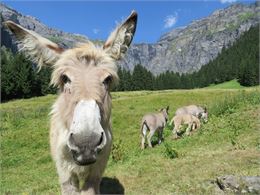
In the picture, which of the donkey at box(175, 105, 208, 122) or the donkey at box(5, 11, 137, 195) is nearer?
the donkey at box(5, 11, 137, 195)

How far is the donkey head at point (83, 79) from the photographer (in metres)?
4.96

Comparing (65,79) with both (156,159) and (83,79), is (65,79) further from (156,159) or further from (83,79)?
(156,159)

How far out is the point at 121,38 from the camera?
6566mm

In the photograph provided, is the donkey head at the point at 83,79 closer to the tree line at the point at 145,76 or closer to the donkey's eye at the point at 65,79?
the donkey's eye at the point at 65,79

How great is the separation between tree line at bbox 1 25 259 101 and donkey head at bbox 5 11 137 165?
16840 millimetres

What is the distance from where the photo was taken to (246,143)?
1588cm

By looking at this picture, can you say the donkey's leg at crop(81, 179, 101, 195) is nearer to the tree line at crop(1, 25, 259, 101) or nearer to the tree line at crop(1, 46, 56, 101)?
the tree line at crop(1, 25, 259, 101)

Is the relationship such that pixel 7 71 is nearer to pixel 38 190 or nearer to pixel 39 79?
pixel 39 79

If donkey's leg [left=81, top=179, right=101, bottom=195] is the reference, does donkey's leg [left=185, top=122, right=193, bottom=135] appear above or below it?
below

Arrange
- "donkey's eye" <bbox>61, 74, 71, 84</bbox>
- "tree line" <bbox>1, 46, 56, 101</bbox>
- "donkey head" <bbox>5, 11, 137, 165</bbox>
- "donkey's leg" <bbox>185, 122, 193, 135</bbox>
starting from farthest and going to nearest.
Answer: "tree line" <bbox>1, 46, 56, 101</bbox>, "donkey's leg" <bbox>185, 122, 193, 135</bbox>, "donkey's eye" <bbox>61, 74, 71, 84</bbox>, "donkey head" <bbox>5, 11, 137, 165</bbox>

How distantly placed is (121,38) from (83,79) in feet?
3.76

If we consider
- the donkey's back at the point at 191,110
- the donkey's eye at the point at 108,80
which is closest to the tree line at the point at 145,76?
the donkey's back at the point at 191,110

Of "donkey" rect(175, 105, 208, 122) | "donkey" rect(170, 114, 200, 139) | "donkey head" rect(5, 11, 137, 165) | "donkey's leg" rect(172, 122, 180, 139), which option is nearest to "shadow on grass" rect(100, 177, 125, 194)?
"donkey head" rect(5, 11, 137, 165)

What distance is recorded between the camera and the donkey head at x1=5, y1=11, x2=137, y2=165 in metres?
4.96
